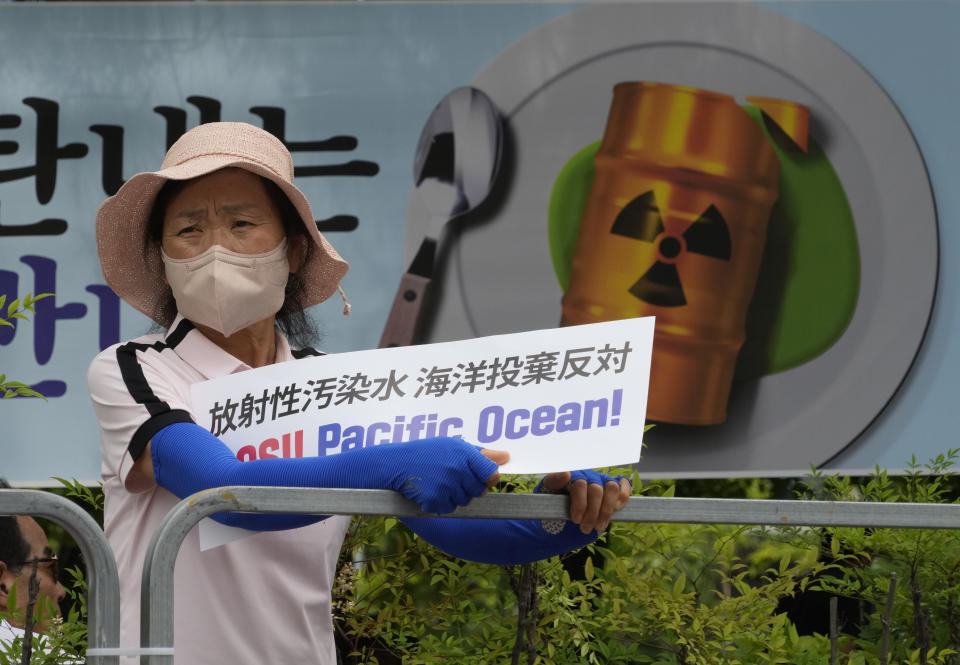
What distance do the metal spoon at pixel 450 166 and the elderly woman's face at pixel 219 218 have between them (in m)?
1.65

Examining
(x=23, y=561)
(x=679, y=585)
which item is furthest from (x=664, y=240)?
(x=23, y=561)

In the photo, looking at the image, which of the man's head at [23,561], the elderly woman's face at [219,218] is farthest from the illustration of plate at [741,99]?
the elderly woman's face at [219,218]

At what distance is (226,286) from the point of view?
1635 mm

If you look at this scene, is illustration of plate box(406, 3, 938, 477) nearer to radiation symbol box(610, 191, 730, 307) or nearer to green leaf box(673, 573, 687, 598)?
radiation symbol box(610, 191, 730, 307)

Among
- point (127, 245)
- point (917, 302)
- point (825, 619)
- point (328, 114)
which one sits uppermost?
point (328, 114)

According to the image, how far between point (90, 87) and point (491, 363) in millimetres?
2449

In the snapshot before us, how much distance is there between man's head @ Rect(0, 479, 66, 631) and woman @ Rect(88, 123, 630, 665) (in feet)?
2.99

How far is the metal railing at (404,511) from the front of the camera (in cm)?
119

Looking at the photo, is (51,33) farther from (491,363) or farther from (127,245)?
(491,363)

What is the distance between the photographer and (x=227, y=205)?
1.70m

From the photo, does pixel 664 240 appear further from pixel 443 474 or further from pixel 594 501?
pixel 443 474

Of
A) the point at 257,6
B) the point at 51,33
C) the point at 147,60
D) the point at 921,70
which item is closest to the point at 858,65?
the point at 921,70

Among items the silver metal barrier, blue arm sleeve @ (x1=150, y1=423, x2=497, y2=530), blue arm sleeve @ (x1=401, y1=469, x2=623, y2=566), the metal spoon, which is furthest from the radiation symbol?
the silver metal barrier

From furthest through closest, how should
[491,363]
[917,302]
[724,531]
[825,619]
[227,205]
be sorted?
[917,302] → [825,619] → [724,531] → [227,205] → [491,363]
